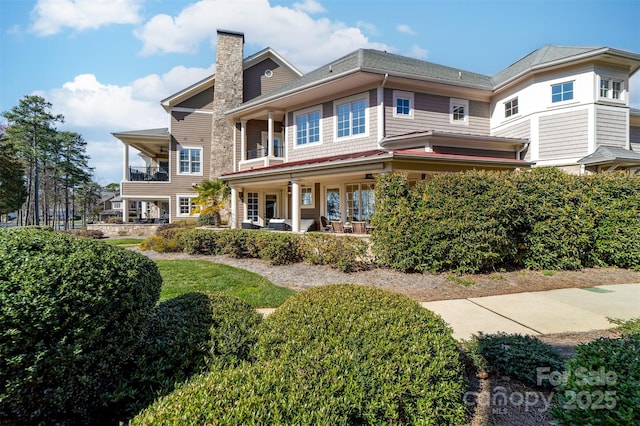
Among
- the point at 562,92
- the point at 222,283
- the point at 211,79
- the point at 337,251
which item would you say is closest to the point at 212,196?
the point at 211,79

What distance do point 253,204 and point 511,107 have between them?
1531 centimetres

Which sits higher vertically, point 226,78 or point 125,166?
point 226,78

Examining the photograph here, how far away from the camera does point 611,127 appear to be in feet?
42.2

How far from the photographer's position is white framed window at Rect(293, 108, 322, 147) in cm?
1488

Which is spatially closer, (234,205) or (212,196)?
(234,205)

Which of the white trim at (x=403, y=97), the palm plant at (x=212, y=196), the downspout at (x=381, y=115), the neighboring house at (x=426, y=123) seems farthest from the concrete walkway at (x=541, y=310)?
the palm plant at (x=212, y=196)

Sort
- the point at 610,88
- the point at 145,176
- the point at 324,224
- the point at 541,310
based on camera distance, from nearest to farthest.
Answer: the point at 541,310 < the point at 610,88 < the point at 324,224 < the point at 145,176

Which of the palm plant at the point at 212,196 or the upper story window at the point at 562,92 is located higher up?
the upper story window at the point at 562,92

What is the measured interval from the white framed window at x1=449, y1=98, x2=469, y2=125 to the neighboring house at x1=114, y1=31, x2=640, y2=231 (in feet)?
0.17

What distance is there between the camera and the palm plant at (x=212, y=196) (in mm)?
17000

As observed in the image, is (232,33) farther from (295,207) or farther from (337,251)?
(337,251)

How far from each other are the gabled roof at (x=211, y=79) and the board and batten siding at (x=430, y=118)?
1064cm

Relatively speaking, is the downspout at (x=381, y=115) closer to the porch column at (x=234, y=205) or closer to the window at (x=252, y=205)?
the porch column at (x=234, y=205)

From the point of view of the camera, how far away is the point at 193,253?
11.2 metres
